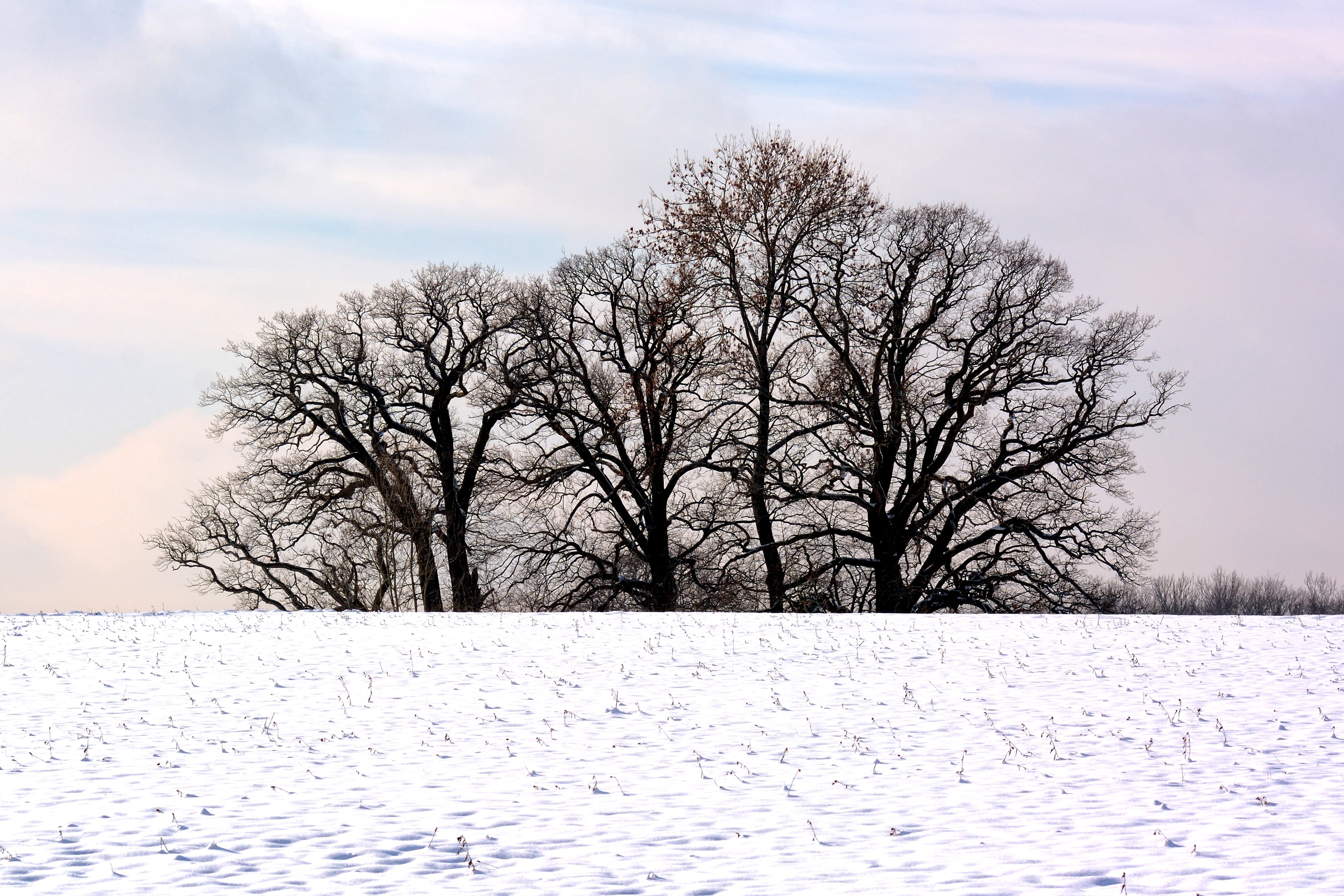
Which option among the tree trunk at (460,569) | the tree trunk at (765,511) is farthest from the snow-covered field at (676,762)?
the tree trunk at (460,569)

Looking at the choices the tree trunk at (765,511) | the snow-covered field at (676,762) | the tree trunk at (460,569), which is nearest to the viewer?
the snow-covered field at (676,762)

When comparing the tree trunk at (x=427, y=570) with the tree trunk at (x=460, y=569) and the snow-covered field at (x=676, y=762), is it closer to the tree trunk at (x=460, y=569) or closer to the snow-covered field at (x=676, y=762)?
the tree trunk at (x=460, y=569)

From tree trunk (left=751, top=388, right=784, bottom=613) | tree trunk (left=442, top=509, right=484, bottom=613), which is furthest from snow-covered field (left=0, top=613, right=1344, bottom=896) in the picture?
tree trunk (left=442, top=509, right=484, bottom=613)

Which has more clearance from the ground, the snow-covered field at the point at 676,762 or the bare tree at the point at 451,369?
the bare tree at the point at 451,369

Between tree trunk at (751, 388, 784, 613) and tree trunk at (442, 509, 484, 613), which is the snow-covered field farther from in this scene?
tree trunk at (442, 509, 484, 613)

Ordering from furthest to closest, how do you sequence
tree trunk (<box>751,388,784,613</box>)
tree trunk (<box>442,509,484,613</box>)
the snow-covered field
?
tree trunk (<box>442,509,484,613</box>) < tree trunk (<box>751,388,784,613</box>) < the snow-covered field

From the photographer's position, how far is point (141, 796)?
1031 centimetres

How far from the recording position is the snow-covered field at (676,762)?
8.55m

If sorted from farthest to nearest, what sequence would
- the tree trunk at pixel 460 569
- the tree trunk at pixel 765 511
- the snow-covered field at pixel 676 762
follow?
1. the tree trunk at pixel 460 569
2. the tree trunk at pixel 765 511
3. the snow-covered field at pixel 676 762

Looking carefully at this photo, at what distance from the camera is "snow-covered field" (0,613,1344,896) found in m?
8.55

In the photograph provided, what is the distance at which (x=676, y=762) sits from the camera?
11.5 m

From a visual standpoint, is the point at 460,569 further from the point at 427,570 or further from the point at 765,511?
the point at 765,511

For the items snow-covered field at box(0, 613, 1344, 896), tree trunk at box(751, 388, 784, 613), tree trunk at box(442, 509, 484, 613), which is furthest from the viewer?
tree trunk at box(442, 509, 484, 613)

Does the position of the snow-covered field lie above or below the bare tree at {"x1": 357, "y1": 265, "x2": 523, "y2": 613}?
below
